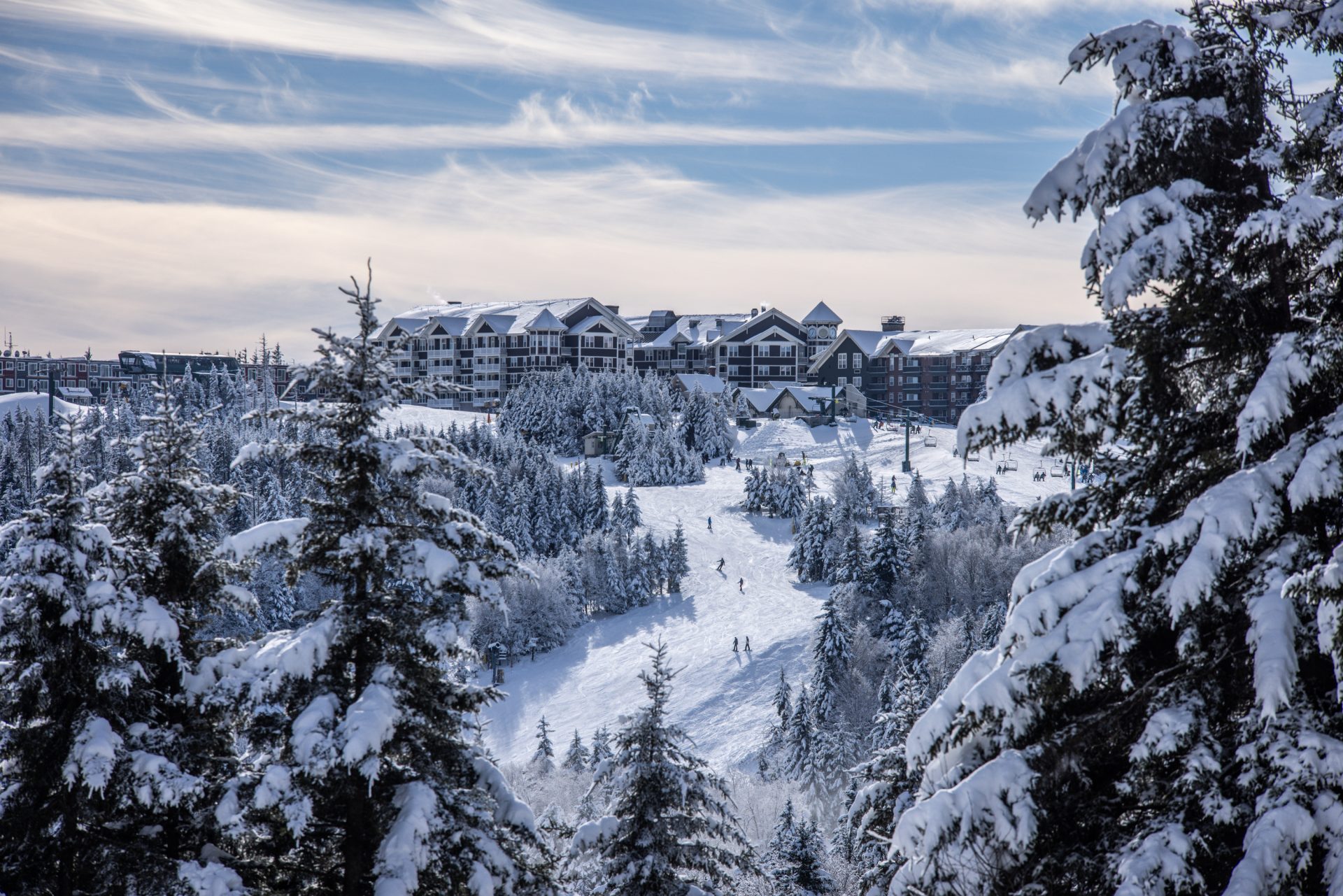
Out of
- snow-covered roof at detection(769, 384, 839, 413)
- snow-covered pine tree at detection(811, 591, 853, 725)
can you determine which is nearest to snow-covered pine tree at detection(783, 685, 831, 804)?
snow-covered pine tree at detection(811, 591, 853, 725)

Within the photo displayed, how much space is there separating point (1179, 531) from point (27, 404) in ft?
550

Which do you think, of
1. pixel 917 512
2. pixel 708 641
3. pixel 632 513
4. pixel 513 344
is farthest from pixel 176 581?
pixel 513 344

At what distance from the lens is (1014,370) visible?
733cm

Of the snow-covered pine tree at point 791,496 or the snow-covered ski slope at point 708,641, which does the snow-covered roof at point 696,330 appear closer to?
the snow-covered ski slope at point 708,641

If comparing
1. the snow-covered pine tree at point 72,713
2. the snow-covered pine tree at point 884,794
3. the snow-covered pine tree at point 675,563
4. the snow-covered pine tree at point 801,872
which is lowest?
the snow-covered pine tree at point 675,563

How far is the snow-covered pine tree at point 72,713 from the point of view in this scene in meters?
11.1

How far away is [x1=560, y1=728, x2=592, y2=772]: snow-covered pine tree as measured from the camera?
43.8m

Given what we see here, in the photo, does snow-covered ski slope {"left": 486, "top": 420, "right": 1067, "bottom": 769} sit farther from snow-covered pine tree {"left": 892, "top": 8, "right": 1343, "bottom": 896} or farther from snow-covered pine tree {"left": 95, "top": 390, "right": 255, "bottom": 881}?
snow-covered pine tree {"left": 892, "top": 8, "right": 1343, "bottom": 896}

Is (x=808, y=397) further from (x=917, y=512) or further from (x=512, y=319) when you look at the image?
(x=917, y=512)

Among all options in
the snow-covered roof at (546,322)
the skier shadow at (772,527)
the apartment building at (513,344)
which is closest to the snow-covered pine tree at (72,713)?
the skier shadow at (772,527)

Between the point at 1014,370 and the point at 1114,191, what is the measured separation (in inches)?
60.2

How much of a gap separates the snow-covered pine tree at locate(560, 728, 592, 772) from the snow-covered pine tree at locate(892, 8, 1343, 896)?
3803cm

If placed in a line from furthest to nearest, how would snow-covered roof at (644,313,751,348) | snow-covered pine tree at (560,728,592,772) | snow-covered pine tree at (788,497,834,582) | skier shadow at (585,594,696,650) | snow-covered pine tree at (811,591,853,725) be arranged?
snow-covered roof at (644,313,751,348)
snow-covered pine tree at (788,497,834,582)
skier shadow at (585,594,696,650)
snow-covered pine tree at (811,591,853,725)
snow-covered pine tree at (560,728,592,772)

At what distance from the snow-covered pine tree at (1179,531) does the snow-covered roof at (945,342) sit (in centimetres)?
10949
